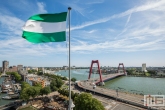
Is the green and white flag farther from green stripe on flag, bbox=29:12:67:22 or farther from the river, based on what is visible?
the river

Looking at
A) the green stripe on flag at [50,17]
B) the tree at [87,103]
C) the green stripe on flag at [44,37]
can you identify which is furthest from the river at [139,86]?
the green stripe on flag at [50,17]

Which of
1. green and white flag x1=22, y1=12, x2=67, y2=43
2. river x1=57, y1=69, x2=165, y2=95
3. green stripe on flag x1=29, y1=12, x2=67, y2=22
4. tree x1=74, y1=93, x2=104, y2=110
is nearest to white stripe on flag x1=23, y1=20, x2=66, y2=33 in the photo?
green and white flag x1=22, y1=12, x2=67, y2=43

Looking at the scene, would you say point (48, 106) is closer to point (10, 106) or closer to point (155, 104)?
point (10, 106)

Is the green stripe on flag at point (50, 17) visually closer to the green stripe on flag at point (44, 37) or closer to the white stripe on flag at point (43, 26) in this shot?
the white stripe on flag at point (43, 26)

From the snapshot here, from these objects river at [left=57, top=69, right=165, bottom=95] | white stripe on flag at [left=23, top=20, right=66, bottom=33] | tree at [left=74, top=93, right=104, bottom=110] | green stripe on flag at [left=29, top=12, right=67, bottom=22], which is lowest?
river at [left=57, top=69, right=165, bottom=95]

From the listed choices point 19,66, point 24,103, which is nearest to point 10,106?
point 24,103

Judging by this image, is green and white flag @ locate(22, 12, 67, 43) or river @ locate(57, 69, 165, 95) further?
river @ locate(57, 69, 165, 95)

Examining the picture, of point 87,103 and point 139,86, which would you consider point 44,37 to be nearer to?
point 87,103

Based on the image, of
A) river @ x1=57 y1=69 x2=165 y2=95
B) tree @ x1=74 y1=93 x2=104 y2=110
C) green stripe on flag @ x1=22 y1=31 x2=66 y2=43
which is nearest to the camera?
green stripe on flag @ x1=22 y1=31 x2=66 y2=43
